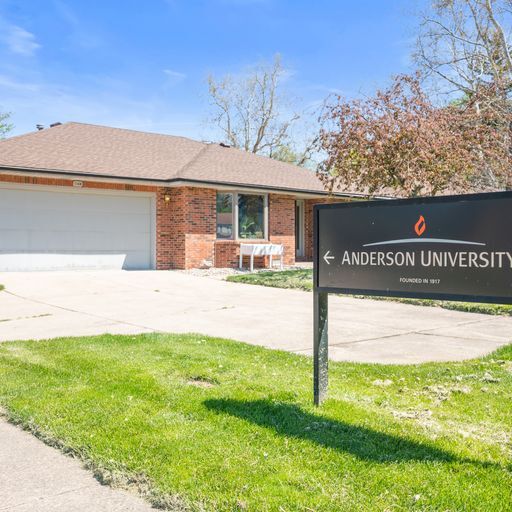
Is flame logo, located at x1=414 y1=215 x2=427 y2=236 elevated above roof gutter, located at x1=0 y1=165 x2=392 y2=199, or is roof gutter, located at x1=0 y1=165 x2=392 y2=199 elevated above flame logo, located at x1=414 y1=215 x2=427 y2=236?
roof gutter, located at x1=0 y1=165 x2=392 y2=199

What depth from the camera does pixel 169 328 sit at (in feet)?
26.6

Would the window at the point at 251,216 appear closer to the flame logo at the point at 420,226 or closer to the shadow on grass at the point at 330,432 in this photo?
the shadow on grass at the point at 330,432

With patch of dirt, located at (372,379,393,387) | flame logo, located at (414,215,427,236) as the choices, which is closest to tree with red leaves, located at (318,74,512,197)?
patch of dirt, located at (372,379,393,387)

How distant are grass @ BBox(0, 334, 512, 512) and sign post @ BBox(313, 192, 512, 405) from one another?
61 centimetres

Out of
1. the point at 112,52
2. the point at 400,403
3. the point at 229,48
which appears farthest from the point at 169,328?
the point at 229,48

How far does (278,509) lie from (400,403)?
1.97 metres

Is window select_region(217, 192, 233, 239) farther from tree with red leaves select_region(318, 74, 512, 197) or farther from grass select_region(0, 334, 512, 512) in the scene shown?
grass select_region(0, 334, 512, 512)

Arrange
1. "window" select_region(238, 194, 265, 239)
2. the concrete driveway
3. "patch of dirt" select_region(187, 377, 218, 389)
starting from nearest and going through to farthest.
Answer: "patch of dirt" select_region(187, 377, 218, 389) < the concrete driveway < "window" select_region(238, 194, 265, 239)

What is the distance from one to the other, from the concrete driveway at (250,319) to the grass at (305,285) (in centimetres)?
45

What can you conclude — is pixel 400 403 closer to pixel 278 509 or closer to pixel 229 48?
pixel 278 509

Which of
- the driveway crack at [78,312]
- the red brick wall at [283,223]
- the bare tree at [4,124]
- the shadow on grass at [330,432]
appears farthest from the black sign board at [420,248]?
the bare tree at [4,124]

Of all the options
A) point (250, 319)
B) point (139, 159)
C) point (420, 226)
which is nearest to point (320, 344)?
point (420, 226)

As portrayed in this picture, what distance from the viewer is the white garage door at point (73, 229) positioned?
15844mm

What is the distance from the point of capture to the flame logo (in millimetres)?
3664
